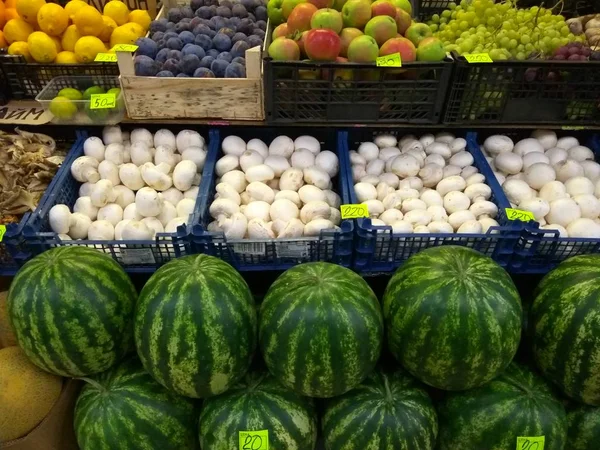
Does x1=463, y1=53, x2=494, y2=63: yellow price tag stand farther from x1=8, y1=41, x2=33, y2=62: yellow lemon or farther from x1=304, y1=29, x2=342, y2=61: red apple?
x1=8, y1=41, x2=33, y2=62: yellow lemon

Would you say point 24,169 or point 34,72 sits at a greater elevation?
point 34,72

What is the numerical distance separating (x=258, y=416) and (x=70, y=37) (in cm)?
184

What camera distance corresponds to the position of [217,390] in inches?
51.5

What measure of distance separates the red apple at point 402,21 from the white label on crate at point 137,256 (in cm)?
134

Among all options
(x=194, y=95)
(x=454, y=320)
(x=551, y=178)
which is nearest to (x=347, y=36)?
(x=194, y=95)

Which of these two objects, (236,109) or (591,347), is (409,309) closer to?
(591,347)

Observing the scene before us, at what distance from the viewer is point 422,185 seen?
1949 millimetres

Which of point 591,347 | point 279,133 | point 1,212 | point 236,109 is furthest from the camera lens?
point 279,133

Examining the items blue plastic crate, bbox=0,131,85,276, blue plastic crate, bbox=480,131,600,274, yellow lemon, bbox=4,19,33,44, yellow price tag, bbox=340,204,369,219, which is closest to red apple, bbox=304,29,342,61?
yellow price tag, bbox=340,204,369,219

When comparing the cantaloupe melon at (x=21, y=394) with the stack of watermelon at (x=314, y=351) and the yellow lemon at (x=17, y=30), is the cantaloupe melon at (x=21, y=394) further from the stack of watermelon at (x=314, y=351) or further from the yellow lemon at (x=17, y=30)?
the yellow lemon at (x=17, y=30)

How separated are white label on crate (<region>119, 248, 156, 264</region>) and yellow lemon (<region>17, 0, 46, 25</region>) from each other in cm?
131

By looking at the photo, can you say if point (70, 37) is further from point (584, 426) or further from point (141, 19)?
point (584, 426)

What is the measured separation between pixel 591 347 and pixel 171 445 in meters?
1.20

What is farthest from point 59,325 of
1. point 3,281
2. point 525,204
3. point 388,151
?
point 525,204
